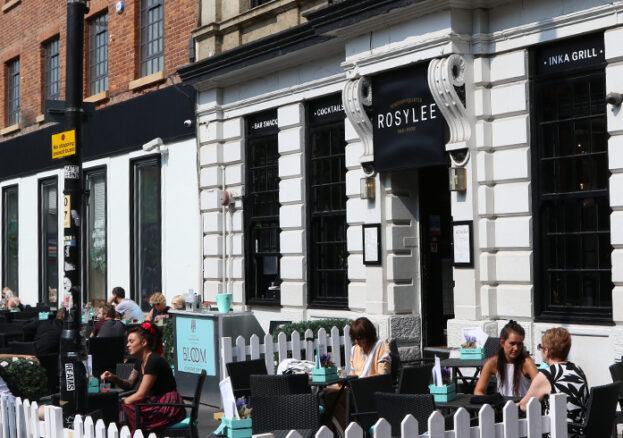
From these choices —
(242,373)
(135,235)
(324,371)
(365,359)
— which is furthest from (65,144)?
(135,235)

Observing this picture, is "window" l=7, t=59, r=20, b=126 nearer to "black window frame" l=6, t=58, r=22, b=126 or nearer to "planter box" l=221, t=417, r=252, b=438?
"black window frame" l=6, t=58, r=22, b=126

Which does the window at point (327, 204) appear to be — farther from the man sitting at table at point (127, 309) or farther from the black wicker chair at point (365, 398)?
the black wicker chair at point (365, 398)

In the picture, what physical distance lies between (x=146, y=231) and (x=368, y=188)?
767cm

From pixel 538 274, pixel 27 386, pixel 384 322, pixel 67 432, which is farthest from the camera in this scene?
pixel 384 322

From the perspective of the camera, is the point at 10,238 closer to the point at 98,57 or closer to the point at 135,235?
the point at 98,57

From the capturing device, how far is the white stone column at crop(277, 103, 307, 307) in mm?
16047

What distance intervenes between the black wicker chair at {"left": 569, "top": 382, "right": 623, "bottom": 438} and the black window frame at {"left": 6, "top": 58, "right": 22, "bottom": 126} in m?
22.9

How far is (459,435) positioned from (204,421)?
6.70m

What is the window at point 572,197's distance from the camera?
37.3 feet

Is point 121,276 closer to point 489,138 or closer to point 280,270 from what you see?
point 280,270

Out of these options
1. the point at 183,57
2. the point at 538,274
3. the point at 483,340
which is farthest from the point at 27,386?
the point at 183,57

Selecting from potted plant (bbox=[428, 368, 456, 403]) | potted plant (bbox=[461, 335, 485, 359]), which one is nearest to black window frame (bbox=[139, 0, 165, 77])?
potted plant (bbox=[461, 335, 485, 359])

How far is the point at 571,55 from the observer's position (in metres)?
11.7

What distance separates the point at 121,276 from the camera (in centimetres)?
2120
